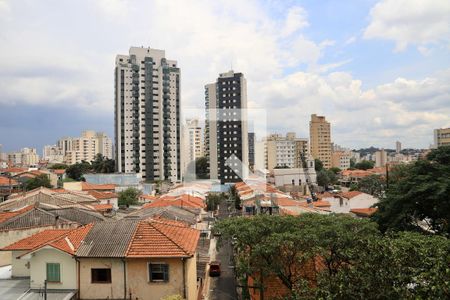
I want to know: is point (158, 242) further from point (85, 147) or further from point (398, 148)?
point (398, 148)

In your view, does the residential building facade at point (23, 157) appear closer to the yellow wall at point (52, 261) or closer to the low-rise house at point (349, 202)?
the low-rise house at point (349, 202)

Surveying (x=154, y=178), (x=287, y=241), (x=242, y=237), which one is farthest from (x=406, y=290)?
(x=154, y=178)

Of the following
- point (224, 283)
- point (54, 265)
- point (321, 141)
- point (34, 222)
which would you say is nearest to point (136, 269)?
point (54, 265)

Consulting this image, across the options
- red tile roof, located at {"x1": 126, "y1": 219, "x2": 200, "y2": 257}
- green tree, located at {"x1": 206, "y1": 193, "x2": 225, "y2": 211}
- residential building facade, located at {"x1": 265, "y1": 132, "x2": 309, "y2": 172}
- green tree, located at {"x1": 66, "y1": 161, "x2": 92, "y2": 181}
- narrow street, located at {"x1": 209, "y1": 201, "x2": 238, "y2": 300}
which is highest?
residential building facade, located at {"x1": 265, "y1": 132, "x2": 309, "y2": 172}

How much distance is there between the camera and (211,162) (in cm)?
6806

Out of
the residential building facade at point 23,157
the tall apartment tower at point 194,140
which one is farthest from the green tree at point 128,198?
the residential building facade at point 23,157

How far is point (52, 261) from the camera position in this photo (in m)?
11.9

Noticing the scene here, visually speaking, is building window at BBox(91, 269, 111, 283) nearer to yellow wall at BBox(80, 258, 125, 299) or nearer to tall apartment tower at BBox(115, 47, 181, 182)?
yellow wall at BBox(80, 258, 125, 299)

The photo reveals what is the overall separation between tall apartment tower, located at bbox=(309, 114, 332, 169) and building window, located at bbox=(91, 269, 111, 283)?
106 m

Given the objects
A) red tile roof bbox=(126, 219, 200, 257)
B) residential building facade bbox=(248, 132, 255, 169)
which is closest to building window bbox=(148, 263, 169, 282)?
red tile roof bbox=(126, 219, 200, 257)

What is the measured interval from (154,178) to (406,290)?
7003 centimetres

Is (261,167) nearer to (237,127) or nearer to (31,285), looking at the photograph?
(237,127)

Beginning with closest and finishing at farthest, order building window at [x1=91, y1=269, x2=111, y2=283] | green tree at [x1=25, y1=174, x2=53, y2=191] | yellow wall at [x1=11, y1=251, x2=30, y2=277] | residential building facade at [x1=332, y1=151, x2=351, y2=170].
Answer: building window at [x1=91, y1=269, x2=111, y2=283] → yellow wall at [x1=11, y1=251, x2=30, y2=277] → green tree at [x1=25, y1=174, x2=53, y2=191] → residential building facade at [x1=332, y1=151, x2=351, y2=170]

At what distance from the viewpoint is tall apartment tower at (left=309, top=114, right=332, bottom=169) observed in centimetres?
11325
